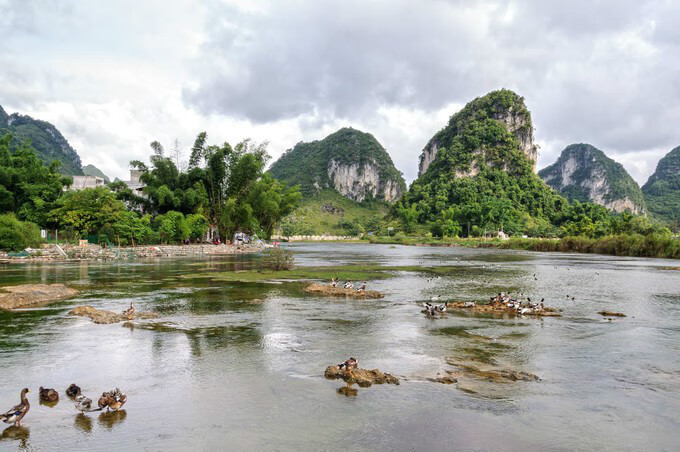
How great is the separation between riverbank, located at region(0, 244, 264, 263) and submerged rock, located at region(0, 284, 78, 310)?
27798 millimetres

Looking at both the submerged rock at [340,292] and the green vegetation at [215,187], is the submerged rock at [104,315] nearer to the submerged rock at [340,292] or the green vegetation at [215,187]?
the submerged rock at [340,292]

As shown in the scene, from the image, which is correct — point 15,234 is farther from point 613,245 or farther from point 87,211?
point 613,245

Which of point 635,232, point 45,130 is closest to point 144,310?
point 635,232

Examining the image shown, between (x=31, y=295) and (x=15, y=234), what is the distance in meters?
→ 34.4

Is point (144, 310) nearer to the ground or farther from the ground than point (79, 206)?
nearer to the ground

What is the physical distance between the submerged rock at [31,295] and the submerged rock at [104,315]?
3426mm

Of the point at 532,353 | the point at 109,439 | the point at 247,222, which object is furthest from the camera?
the point at 247,222

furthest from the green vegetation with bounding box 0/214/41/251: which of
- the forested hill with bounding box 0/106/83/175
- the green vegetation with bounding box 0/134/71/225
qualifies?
the forested hill with bounding box 0/106/83/175

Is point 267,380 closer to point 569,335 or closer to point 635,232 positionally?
point 569,335

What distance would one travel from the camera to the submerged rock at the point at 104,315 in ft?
54.6

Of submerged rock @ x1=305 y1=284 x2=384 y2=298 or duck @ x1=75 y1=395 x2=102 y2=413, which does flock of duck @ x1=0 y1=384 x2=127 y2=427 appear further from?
submerged rock @ x1=305 y1=284 x2=384 y2=298

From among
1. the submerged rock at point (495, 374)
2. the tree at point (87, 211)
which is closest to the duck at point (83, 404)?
the submerged rock at point (495, 374)

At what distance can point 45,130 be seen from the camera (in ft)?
594

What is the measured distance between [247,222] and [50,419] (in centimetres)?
6553
